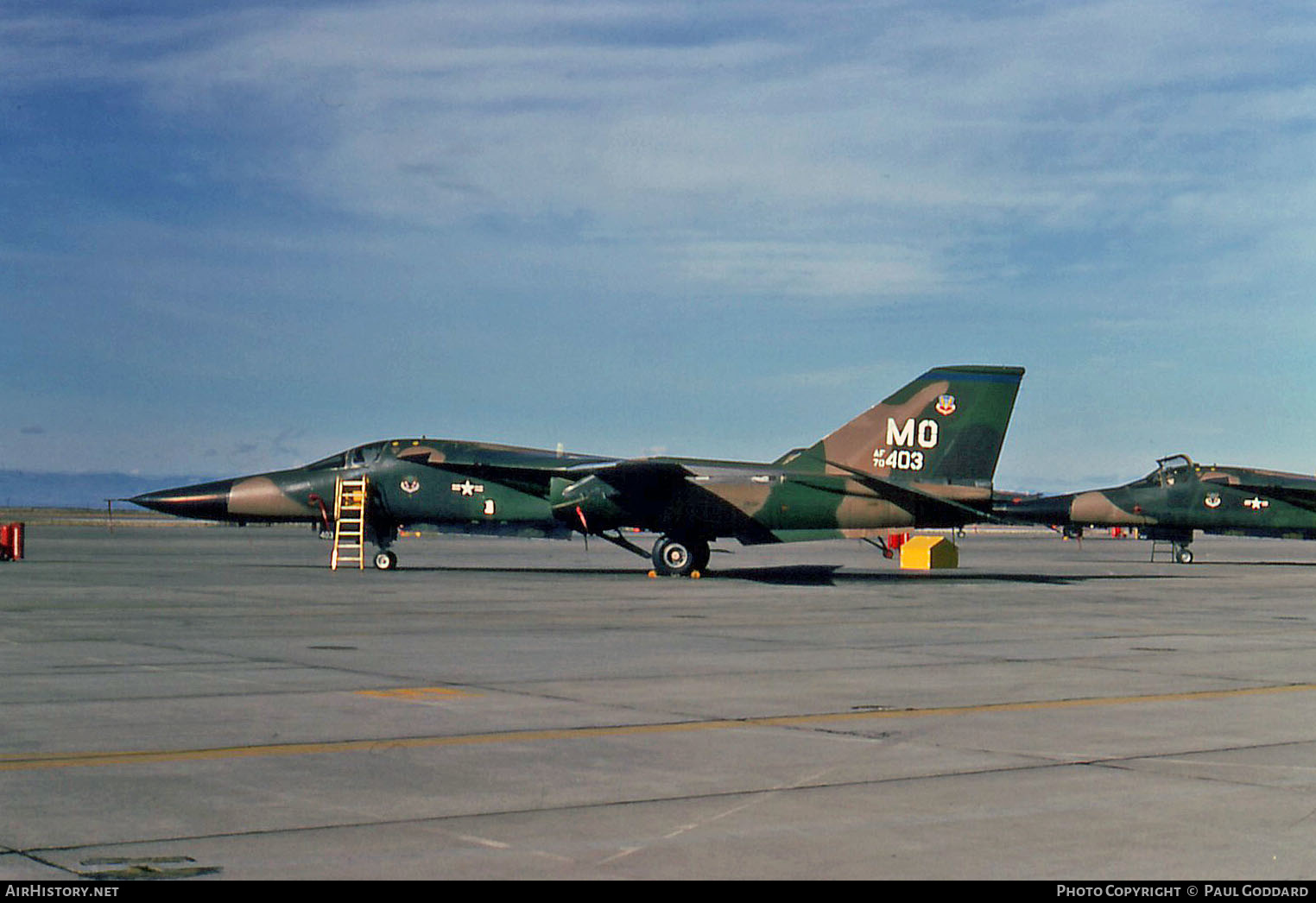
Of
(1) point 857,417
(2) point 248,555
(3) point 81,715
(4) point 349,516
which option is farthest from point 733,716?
(2) point 248,555

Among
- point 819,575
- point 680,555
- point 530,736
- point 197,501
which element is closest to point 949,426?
point 819,575

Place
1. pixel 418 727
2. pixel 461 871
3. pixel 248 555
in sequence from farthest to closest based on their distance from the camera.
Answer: pixel 248 555
pixel 418 727
pixel 461 871

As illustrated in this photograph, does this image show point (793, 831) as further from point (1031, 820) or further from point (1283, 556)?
point (1283, 556)

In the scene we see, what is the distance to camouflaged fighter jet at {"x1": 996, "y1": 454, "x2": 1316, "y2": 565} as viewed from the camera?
3962cm

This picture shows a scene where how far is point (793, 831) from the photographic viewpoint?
21.4ft

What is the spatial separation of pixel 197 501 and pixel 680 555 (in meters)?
11.3

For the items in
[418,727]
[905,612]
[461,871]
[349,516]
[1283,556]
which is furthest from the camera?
[1283,556]

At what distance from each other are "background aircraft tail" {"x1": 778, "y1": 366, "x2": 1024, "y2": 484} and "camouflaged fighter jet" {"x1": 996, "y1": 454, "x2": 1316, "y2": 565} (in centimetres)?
1121

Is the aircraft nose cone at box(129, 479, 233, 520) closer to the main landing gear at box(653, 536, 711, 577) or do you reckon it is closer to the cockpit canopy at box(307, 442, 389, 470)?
the cockpit canopy at box(307, 442, 389, 470)

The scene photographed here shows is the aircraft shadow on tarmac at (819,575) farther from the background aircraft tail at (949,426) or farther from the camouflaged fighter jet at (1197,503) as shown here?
the camouflaged fighter jet at (1197,503)

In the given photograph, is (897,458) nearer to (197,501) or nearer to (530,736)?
(197,501)

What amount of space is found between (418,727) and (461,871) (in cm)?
379

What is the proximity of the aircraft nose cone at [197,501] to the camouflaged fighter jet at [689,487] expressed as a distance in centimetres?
4

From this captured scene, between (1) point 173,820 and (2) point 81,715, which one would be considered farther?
(2) point 81,715
